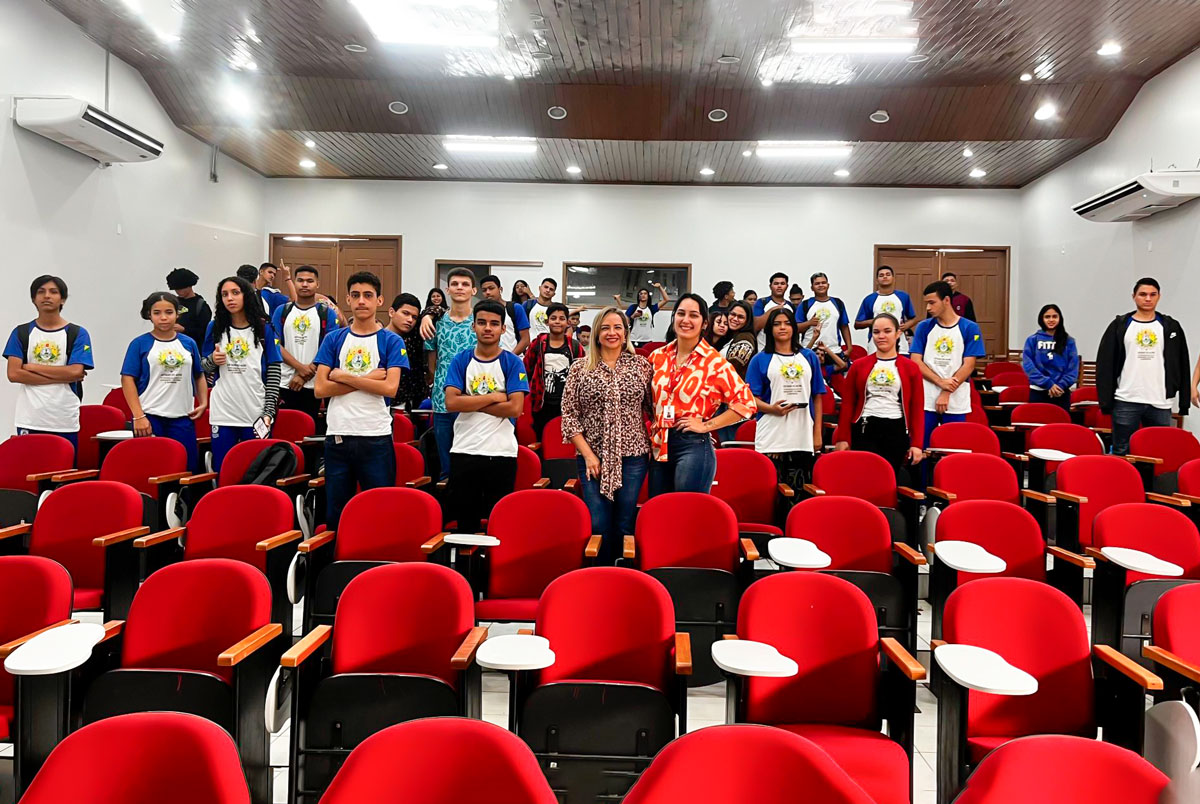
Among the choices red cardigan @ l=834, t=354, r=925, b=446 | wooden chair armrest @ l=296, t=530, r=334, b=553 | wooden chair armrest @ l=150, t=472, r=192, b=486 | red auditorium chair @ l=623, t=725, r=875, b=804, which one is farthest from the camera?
red cardigan @ l=834, t=354, r=925, b=446

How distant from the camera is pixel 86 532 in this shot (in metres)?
3.37

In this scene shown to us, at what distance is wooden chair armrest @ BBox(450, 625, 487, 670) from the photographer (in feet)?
7.02

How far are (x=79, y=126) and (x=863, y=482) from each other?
6664 millimetres

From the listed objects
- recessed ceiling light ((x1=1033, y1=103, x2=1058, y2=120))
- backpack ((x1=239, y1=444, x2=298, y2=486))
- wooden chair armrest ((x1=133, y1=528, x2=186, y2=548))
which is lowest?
wooden chair armrest ((x1=133, y1=528, x2=186, y2=548))

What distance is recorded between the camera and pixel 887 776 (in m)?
1.94

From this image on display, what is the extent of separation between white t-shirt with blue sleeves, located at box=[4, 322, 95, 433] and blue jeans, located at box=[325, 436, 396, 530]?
7.34 ft

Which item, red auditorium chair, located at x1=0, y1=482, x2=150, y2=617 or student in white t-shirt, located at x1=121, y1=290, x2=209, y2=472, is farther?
student in white t-shirt, located at x1=121, y1=290, x2=209, y2=472

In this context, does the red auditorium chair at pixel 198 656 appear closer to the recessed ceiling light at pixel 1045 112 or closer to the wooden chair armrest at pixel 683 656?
the wooden chair armrest at pixel 683 656

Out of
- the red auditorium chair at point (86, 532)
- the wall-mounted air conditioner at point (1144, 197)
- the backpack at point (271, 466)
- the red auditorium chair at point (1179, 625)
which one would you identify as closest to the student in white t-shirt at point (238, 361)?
the backpack at point (271, 466)

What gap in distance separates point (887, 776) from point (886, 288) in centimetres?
724

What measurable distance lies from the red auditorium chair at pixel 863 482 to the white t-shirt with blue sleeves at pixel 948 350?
5.49 feet

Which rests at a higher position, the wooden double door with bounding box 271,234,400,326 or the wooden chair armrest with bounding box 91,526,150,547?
Answer: the wooden double door with bounding box 271,234,400,326

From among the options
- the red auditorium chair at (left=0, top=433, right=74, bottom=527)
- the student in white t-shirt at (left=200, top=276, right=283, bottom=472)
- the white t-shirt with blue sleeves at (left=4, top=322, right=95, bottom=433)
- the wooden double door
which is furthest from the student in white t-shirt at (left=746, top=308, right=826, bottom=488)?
the wooden double door

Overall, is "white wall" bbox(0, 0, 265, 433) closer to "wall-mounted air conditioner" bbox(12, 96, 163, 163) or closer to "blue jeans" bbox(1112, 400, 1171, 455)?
"wall-mounted air conditioner" bbox(12, 96, 163, 163)
